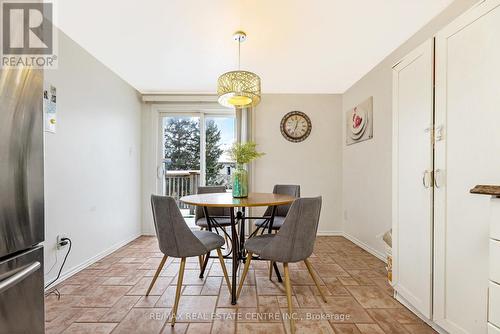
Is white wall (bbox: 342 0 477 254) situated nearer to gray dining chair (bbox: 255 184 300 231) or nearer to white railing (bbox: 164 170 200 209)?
gray dining chair (bbox: 255 184 300 231)

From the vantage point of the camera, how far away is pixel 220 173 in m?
3.97

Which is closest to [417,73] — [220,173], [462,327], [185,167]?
[462,327]

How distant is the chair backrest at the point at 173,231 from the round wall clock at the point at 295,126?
99.9 inches

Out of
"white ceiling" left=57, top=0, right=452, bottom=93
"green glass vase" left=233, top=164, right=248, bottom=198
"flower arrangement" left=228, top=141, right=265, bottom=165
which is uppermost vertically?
"white ceiling" left=57, top=0, right=452, bottom=93

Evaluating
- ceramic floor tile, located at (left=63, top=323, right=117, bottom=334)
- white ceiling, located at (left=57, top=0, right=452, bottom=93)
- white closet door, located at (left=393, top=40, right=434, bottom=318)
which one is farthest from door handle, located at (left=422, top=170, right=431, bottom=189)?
ceramic floor tile, located at (left=63, top=323, right=117, bottom=334)

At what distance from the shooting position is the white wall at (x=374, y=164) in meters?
2.54

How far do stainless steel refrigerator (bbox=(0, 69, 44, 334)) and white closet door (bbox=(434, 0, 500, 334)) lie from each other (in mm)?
1883

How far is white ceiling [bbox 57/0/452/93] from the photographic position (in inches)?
71.4

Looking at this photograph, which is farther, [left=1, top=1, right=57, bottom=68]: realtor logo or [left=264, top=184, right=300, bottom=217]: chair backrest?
[left=264, top=184, right=300, bottom=217]: chair backrest

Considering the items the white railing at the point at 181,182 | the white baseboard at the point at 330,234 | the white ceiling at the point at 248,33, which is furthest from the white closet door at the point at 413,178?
the white railing at the point at 181,182

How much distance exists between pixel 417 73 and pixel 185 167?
3328 millimetres

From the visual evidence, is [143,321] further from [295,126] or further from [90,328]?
[295,126]

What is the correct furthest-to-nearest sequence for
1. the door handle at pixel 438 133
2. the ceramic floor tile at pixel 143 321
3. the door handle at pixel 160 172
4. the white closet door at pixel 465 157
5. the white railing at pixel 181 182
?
the white railing at pixel 181 182
the door handle at pixel 160 172
the ceramic floor tile at pixel 143 321
the door handle at pixel 438 133
the white closet door at pixel 465 157

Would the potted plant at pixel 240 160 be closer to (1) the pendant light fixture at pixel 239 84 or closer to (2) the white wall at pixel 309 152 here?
(1) the pendant light fixture at pixel 239 84
